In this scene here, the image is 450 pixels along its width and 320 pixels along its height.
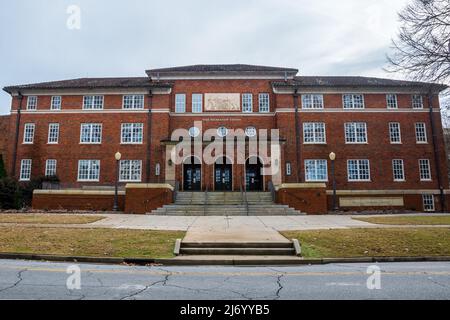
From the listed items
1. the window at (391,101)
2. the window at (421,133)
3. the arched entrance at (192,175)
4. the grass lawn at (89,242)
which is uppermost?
the window at (391,101)

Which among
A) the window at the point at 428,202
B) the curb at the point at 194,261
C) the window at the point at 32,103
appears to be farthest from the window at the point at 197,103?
the curb at the point at 194,261

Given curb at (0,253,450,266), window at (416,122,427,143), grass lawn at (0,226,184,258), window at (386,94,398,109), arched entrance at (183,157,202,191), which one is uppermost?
window at (386,94,398,109)

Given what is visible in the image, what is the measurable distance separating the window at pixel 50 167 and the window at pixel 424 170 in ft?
111

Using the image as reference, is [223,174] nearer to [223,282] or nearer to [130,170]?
[130,170]

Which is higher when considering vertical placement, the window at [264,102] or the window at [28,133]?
the window at [264,102]

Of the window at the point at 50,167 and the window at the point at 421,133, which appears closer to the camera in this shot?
the window at the point at 50,167

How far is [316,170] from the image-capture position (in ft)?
101

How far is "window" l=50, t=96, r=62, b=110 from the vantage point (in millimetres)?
31902

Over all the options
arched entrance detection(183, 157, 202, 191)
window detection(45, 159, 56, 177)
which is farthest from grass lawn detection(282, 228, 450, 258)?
window detection(45, 159, 56, 177)

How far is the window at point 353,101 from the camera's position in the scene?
104 ft

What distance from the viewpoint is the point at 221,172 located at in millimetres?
30422

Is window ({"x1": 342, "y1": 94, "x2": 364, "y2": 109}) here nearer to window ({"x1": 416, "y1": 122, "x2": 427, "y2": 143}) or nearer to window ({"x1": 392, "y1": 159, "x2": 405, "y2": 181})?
window ({"x1": 416, "y1": 122, "x2": 427, "y2": 143})

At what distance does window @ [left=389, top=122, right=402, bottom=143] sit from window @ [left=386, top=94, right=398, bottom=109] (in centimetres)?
165

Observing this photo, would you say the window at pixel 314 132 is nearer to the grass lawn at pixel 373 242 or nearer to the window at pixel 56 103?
the grass lawn at pixel 373 242
